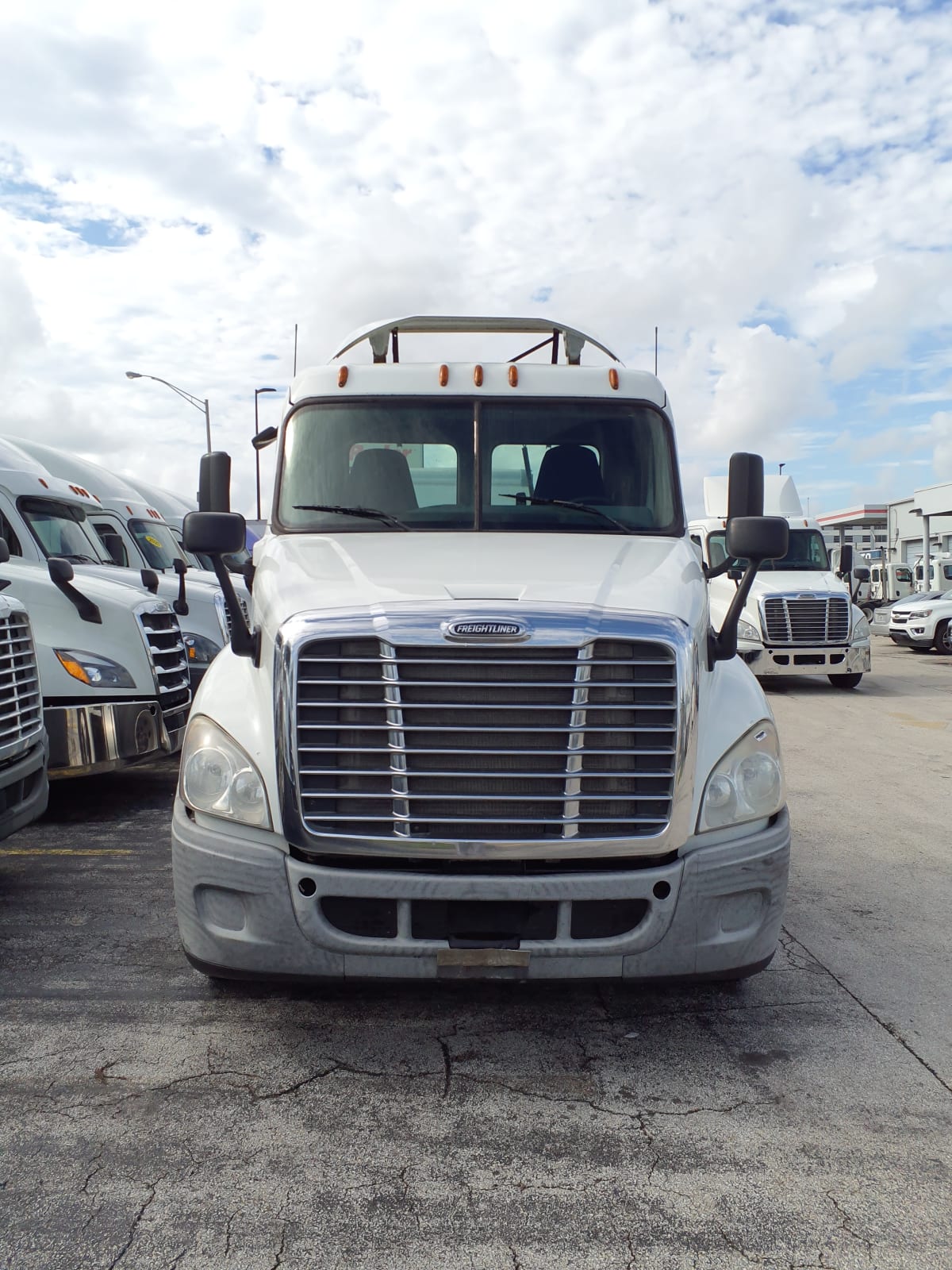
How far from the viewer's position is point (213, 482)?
16.4 feet

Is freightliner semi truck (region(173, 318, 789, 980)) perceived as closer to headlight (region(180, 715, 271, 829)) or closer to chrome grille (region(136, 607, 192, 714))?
headlight (region(180, 715, 271, 829))

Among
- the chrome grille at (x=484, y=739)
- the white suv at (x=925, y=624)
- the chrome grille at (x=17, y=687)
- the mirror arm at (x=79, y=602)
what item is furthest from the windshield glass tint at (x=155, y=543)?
the white suv at (x=925, y=624)

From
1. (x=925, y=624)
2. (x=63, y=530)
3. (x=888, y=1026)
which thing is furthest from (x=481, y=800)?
(x=925, y=624)

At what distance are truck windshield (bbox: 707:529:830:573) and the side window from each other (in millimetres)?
10627

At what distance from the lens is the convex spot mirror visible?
A: 4.21 metres

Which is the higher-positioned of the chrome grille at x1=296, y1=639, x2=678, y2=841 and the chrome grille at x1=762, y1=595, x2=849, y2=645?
the chrome grille at x1=296, y1=639, x2=678, y2=841

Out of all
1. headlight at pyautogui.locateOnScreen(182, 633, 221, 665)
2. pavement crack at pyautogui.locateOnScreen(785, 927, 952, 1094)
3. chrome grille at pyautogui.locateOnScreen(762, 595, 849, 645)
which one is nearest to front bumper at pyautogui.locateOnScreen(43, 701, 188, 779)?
headlight at pyautogui.locateOnScreen(182, 633, 221, 665)

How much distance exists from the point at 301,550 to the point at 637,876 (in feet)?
6.51

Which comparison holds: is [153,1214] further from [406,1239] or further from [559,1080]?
[559,1080]

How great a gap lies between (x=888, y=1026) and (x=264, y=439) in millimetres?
3986

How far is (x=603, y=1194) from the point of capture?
2885 mm

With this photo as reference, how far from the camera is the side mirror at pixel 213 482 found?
196 inches

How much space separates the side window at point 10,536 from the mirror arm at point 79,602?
0.81 meters

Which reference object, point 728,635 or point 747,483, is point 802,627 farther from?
point 728,635
